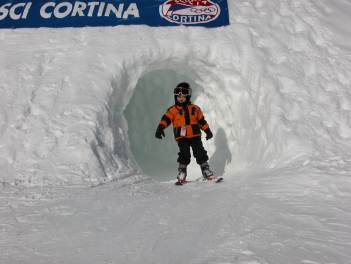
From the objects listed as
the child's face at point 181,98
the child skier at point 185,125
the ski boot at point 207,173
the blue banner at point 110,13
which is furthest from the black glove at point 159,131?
the blue banner at point 110,13

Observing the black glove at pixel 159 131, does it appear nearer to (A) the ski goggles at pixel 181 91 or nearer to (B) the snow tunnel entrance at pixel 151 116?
(A) the ski goggles at pixel 181 91

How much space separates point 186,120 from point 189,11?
86.9 inches

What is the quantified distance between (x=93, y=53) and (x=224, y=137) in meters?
2.74

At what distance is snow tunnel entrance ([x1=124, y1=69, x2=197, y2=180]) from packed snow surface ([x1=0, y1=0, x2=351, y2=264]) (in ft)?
0.10

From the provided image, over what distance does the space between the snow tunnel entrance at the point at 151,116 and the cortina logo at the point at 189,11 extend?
1819 millimetres

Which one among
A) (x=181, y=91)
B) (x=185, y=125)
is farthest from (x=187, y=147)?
(x=181, y=91)

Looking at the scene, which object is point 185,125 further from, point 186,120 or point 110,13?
point 110,13

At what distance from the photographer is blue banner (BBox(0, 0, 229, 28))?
6.43 metres

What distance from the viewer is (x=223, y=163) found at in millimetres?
6844

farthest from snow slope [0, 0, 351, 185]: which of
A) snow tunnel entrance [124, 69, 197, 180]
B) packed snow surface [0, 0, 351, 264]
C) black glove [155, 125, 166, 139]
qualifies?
snow tunnel entrance [124, 69, 197, 180]

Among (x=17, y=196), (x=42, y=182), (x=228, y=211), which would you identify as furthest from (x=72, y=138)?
(x=228, y=211)

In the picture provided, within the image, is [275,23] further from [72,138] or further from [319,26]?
[72,138]

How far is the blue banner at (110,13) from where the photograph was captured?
6.43 m

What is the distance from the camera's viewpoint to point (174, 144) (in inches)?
336
